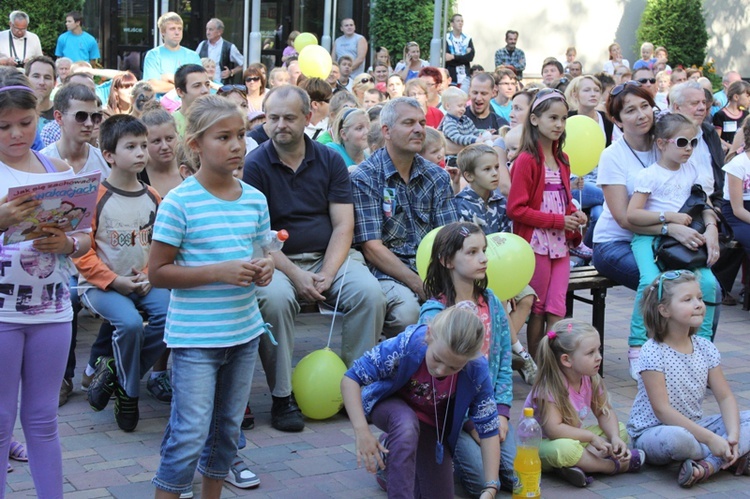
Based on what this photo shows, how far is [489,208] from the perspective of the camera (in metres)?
6.17

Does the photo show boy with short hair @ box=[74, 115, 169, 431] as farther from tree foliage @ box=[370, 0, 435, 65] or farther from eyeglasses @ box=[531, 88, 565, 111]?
tree foliage @ box=[370, 0, 435, 65]

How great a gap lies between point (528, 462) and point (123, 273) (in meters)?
2.40

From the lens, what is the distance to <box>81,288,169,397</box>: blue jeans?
4.96m

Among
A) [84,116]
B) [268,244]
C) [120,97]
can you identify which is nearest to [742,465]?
[268,244]

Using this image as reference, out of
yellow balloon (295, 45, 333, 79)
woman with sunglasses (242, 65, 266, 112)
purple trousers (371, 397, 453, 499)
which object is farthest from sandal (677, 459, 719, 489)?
yellow balloon (295, 45, 333, 79)

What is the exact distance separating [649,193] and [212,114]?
3435 millimetres

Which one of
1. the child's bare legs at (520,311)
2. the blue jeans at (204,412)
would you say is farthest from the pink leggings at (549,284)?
the blue jeans at (204,412)

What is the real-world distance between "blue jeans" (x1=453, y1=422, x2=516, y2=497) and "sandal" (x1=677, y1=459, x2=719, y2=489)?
828 millimetres

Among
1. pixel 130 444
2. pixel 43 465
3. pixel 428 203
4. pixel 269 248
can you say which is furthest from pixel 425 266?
pixel 43 465

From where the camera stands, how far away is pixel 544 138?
20.0ft

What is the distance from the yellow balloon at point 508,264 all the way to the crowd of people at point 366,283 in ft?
Result: 1.24

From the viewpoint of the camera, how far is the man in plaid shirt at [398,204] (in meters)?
5.64

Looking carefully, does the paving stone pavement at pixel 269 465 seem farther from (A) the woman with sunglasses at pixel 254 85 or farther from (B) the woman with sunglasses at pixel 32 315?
(A) the woman with sunglasses at pixel 254 85

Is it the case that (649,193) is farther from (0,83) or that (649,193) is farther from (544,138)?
(0,83)
